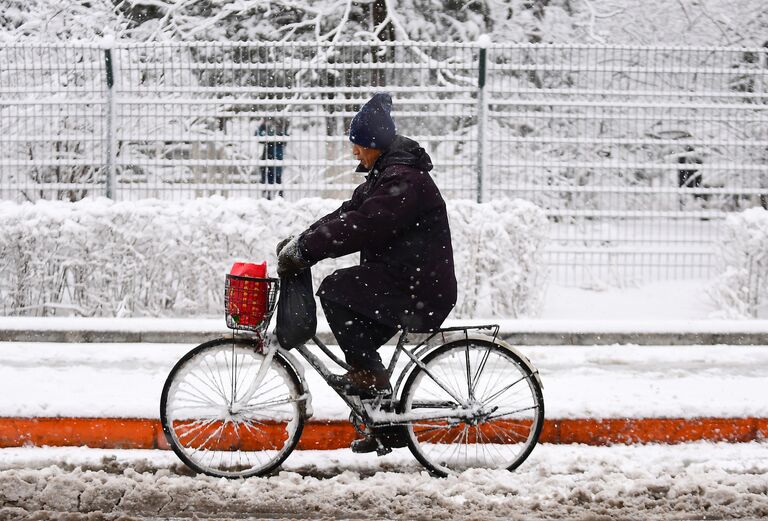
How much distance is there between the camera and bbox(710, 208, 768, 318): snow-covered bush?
884cm

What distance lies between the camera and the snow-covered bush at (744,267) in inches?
348

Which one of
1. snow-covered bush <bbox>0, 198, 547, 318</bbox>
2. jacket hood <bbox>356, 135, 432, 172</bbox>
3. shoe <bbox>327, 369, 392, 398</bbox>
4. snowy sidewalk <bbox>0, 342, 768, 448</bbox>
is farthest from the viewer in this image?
snow-covered bush <bbox>0, 198, 547, 318</bbox>

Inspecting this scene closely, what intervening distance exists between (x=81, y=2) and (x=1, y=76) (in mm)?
5426

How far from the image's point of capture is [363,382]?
4.72 meters

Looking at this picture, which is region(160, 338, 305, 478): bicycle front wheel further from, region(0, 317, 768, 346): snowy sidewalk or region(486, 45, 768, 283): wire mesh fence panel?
region(486, 45, 768, 283): wire mesh fence panel

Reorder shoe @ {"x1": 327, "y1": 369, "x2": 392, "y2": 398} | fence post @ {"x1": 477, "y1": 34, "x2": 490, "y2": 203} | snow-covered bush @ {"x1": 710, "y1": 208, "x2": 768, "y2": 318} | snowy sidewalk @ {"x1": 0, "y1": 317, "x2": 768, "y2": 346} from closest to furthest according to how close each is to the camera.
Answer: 1. shoe @ {"x1": 327, "y1": 369, "x2": 392, "y2": 398}
2. snowy sidewalk @ {"x1": 0, "y1": 317, "x2": 768, "y2": 346}
3. snow-covered bush @ {"x1": 710, "y1": 208, "x2": 768, "y2": 318}
4. fence post @ {"x1": 477, "y1": 34, "x2": 490, "y2": 203}

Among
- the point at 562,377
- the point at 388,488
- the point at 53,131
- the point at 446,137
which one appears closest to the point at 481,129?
the point at 446,137

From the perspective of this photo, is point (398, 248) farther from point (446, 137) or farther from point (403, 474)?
point (446, 137)

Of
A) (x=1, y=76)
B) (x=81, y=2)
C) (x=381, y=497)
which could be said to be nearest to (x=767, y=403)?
(x=381, y=497)

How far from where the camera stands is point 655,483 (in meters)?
4.95

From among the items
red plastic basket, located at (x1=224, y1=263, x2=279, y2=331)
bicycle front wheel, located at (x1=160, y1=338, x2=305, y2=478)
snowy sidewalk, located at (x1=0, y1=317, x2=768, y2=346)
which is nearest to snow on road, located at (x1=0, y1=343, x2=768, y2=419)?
snowy sidewalk, located at (x1=0, y1=317, x2=768, y2=346)

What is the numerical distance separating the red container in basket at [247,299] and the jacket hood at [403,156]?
82 cm

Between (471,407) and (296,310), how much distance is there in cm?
105

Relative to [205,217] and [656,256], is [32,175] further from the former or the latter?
[656,256]
